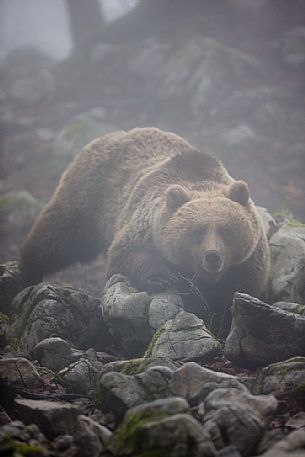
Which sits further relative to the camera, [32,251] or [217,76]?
[217,76]

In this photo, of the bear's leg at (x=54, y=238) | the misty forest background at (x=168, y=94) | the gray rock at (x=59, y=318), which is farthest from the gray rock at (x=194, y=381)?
the misty forest background at (x=168, y=94)

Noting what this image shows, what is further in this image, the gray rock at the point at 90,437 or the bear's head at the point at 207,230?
the bear's head at the point at 207,230

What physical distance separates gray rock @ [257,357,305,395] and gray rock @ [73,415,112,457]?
4.48 feet

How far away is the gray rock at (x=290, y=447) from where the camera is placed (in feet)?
11.4

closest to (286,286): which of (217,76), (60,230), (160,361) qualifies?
(160,361)

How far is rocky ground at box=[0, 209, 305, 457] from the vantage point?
3.69 metres

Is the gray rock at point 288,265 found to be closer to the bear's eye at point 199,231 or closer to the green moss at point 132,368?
the bear's eye at point 199,231

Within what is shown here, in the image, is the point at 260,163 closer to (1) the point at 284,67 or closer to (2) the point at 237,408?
(1) the point at 284,67

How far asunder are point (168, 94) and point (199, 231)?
1164cm

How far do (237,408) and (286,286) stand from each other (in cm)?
368

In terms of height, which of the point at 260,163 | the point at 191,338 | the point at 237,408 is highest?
the point at 237,408

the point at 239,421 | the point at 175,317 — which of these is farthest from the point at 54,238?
the point at 239,421

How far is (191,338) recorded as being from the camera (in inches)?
218

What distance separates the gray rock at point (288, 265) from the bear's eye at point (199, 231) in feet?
4.37
